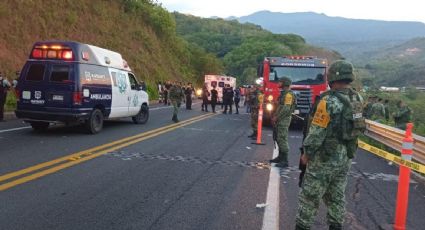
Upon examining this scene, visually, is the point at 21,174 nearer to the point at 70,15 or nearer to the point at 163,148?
the point at 163,148

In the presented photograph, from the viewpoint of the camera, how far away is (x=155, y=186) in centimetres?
700

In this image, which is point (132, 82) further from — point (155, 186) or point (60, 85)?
point (155, 186)

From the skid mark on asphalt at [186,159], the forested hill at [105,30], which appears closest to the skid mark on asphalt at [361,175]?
the skid mark on asphalt at [186,159]

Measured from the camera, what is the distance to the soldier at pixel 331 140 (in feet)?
14.4

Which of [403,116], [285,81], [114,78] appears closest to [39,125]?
[114,78]

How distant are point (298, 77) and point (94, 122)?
7870 mm

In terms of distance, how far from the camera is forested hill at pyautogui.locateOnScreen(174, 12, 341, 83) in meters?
137

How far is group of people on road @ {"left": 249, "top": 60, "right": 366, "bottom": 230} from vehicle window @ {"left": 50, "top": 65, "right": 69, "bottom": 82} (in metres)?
9.04

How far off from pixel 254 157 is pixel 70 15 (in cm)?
2682

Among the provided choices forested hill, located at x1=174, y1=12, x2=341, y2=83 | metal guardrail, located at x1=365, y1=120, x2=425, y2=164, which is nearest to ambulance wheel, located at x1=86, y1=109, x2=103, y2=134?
metal guardrail, located at x1=365, y1=120, x2=425, y2=164

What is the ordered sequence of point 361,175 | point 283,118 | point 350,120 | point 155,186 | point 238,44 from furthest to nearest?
point 238,44 < point 283,118 < point 361,175 < point 155,186 < point 350,120

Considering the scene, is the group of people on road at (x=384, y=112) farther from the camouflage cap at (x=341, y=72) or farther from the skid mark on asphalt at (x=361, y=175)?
the camouflage cap at (x=341, y=72)

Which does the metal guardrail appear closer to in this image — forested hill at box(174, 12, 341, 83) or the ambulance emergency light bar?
the ambulance emergency light bar

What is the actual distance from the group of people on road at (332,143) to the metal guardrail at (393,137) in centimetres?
499
